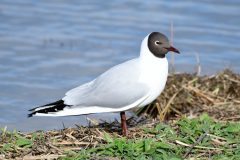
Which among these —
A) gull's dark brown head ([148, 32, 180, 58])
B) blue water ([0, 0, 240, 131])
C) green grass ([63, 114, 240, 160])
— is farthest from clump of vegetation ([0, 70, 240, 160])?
blue water ([0, 0, 240, 131])

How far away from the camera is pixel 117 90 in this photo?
707cm

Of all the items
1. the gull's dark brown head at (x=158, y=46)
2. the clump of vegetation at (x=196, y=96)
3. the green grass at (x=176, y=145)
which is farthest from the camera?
the clump of vegetation at (x=196, y=96)

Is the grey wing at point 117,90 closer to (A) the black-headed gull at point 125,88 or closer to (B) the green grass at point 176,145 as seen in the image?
(A) the black-headed gull at point 125,88

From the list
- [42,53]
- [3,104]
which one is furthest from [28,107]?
[42,53]

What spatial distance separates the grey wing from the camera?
7020 millimetres

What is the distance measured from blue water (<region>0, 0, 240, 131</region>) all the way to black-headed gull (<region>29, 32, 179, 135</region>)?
6.14 feet

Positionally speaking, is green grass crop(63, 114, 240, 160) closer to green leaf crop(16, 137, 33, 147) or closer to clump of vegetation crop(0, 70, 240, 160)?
clump of vegetation crop(0, 70, 240, 160)

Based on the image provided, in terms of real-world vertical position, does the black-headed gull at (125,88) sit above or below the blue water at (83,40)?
above

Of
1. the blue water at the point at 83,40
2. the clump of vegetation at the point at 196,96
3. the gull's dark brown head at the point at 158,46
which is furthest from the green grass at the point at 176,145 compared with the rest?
the blue water at the point at 83,40

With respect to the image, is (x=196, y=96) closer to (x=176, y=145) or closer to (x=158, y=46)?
(x=158, y=46)

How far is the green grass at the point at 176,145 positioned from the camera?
619cm

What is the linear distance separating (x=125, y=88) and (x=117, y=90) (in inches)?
2.9

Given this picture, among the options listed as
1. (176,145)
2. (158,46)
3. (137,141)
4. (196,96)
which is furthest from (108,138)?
(196,96)

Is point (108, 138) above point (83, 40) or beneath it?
above
